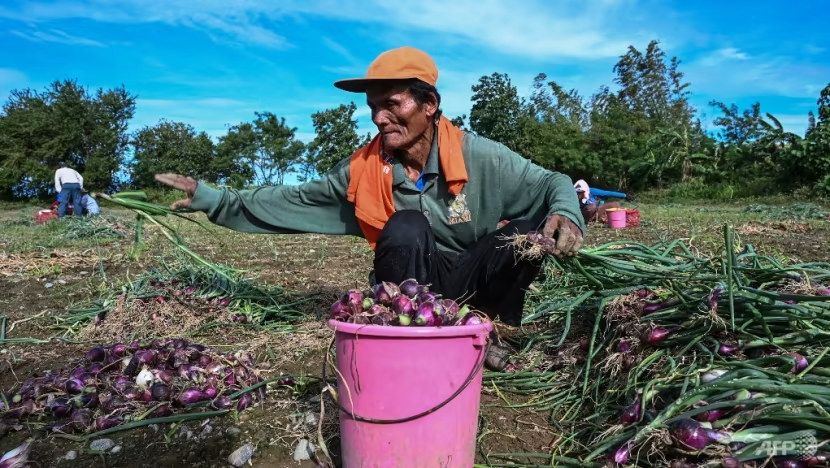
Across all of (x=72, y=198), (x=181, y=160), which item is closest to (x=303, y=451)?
(x=72, y=198)

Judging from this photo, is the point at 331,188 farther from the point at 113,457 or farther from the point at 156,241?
the point at 156,241

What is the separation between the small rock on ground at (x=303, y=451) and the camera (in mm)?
1643

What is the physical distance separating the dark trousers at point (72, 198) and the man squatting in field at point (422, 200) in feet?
33.6

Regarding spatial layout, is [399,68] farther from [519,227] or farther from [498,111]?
[498,111]

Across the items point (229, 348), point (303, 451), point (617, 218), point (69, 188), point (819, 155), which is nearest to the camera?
point (303, 451)

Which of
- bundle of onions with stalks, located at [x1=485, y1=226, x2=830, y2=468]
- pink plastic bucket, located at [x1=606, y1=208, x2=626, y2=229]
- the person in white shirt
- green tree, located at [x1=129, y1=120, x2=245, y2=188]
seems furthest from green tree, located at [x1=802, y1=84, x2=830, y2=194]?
green tree, located at [x1=129, y1=120, x2=245, y2=188]

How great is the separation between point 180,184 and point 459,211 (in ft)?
3.82

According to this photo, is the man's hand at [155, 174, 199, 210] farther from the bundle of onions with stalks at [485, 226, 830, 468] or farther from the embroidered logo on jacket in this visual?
the bundle of onions with stalks at [485, 226, 830, 468]

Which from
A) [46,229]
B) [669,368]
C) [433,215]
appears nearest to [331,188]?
[433,215]

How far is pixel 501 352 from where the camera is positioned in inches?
87.7

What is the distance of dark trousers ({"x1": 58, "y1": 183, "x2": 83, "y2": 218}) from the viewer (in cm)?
1076

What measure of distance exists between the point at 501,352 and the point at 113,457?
4.64ft

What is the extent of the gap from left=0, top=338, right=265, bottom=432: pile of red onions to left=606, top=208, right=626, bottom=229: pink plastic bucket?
22.9 ft

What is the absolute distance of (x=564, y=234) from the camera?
1.87m
